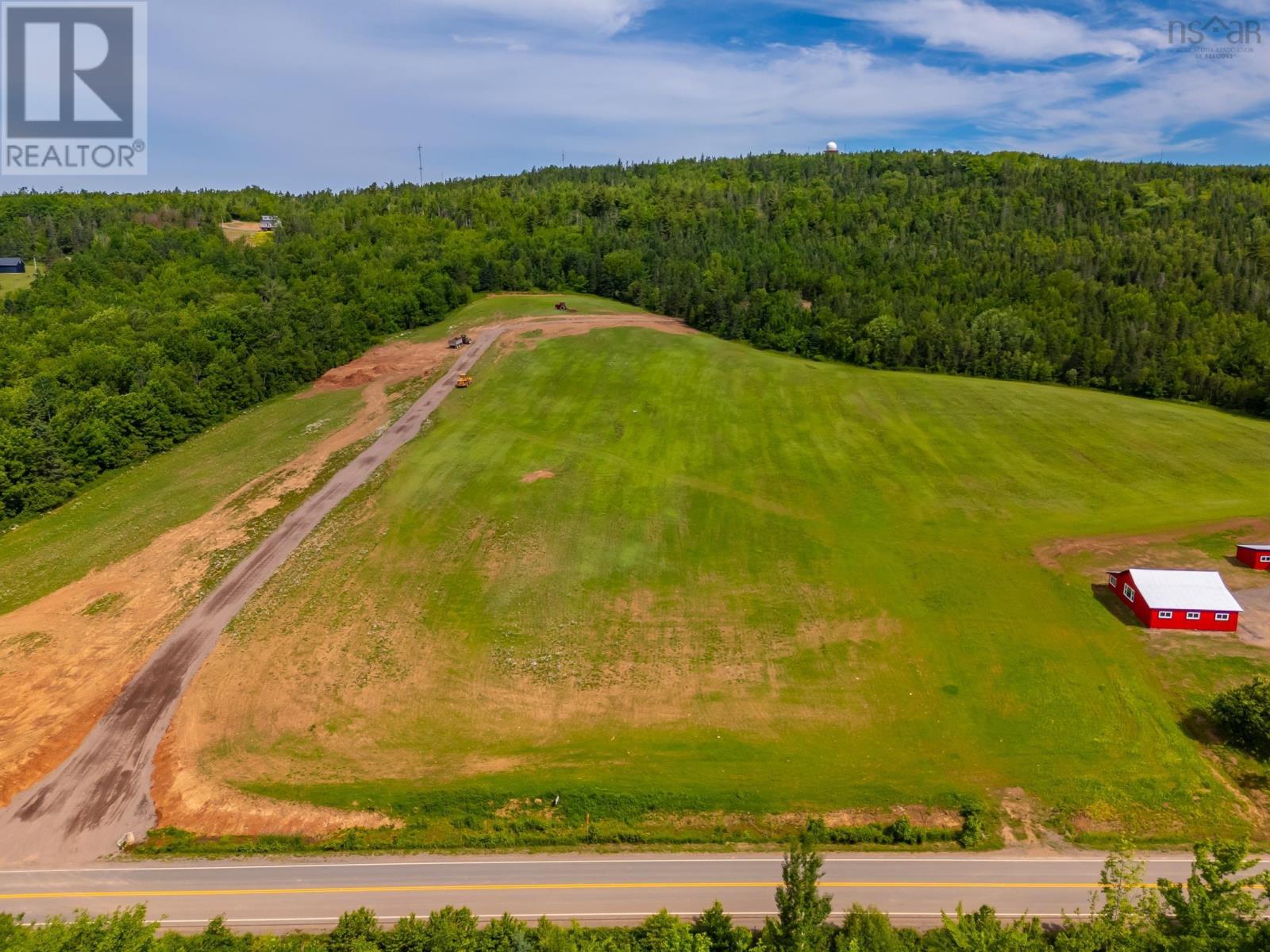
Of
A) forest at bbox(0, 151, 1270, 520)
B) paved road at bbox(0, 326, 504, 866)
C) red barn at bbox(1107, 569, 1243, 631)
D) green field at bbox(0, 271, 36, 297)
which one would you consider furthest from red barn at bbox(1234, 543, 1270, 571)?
green field at bbox(0, 271, 36, 297)

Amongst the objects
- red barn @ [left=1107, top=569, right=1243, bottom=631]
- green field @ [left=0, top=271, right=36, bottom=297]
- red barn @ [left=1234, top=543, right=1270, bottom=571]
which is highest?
green field @ [left=0, top=271, right=36, bottom=297]

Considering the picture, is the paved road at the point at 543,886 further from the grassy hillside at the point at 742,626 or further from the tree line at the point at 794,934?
the tree line at the point at 794,934

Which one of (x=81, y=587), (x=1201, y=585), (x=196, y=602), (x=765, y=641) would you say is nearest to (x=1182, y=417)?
(x=1201, y=585)

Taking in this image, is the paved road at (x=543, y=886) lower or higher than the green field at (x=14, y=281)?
lower

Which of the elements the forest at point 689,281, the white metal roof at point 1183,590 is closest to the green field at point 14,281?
the forest at point 689,281

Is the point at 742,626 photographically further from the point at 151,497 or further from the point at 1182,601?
the point at 151,497

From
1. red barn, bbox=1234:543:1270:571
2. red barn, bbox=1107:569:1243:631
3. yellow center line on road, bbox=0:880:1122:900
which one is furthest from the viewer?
red barn, bbox=1234:543:1270:571

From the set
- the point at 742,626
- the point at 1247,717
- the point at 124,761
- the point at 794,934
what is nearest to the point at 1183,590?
the point at 1247,717

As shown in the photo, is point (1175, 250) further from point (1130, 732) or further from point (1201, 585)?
point (1130, 732)

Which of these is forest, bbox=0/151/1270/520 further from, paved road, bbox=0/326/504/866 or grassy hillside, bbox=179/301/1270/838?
paved road, bbox=0/326/504/866
